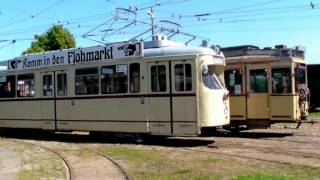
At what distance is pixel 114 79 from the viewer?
18.7 metres

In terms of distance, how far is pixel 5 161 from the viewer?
602 inches

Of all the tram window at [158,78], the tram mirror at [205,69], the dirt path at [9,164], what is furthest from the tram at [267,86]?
the dirt path at [9,164]

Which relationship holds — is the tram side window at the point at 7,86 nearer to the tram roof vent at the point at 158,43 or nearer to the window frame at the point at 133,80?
the window frame at the point at 133,80

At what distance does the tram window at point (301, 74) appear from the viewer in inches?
772

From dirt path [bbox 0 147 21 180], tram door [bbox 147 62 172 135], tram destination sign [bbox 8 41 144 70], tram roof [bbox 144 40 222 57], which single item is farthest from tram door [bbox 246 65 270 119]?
dirt path [bbox 0 147 21 180]

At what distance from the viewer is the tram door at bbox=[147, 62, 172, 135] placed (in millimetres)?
17375

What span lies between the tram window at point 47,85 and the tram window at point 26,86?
2.45ft

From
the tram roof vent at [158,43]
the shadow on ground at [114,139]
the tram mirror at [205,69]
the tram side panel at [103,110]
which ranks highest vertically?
the tram roof vent at [158,43]

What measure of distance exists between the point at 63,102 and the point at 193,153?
6.93 metres

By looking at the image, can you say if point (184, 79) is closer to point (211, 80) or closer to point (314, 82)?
point (211, 80)

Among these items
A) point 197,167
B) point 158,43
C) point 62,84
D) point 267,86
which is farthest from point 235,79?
point 197,167

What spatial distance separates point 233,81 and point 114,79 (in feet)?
13.9

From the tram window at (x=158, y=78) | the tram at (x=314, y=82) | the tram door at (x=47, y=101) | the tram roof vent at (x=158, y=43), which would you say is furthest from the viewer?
the tram at (x=314, y=82)

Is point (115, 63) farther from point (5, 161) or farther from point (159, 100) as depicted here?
point (5, 161)
